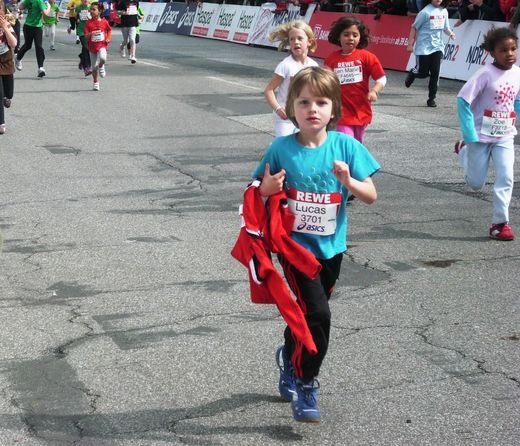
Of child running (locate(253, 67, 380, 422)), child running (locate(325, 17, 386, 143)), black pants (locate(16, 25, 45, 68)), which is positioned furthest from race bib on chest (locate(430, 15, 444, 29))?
child running (locate(253, 67, 380, 422))

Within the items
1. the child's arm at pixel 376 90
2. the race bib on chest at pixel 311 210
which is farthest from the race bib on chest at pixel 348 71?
the race bib on chest at pixel 311 210

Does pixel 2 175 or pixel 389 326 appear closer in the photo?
pixel 389 326

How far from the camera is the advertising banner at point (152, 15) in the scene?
3859cm

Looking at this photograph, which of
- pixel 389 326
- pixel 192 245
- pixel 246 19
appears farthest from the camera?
pixel 246 19

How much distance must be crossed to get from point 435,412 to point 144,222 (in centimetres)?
448

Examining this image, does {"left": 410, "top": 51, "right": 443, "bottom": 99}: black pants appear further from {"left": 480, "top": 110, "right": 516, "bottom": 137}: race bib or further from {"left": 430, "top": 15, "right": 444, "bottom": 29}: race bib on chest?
{"left": 480, "top": 110, "right": 516, "bottom": 137}: race bib

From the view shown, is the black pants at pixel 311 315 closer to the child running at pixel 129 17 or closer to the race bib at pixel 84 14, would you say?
the race bib at pixel 84 14

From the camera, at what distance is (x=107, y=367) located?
Result: 534cm

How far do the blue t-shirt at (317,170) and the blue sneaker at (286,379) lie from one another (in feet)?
1.72

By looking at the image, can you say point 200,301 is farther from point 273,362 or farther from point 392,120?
point 392,120

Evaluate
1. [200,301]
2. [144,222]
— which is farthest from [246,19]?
[200,301]

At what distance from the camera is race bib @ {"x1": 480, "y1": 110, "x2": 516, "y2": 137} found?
8312 millimetres

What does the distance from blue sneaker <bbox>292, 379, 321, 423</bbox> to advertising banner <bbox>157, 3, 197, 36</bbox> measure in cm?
3179

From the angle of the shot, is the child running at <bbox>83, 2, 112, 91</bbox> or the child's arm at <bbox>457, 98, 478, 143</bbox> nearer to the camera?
the child's arm at <bbox>457, 98, 478, 143</bbox>
